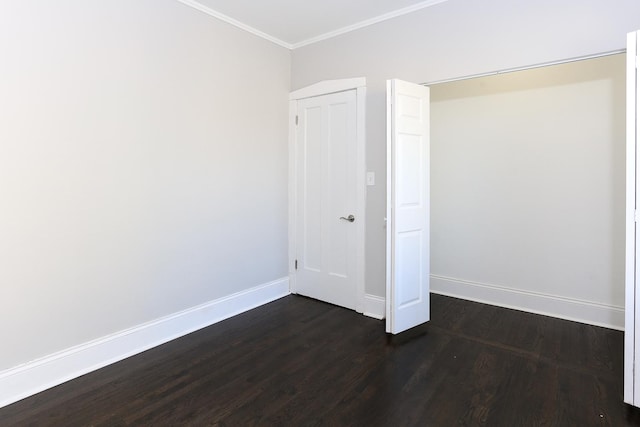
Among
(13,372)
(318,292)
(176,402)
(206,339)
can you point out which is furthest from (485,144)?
(13,372)

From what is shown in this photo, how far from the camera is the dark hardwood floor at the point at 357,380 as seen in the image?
6.89 ft

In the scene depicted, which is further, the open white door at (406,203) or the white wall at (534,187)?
the white wall at (534,187)

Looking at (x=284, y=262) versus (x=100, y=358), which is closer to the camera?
(x=100, y=358)

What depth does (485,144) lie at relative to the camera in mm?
4059

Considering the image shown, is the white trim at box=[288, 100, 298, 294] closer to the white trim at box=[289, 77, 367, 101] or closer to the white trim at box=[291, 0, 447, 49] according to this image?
the white trim at box=[289, 77, 367, 101]

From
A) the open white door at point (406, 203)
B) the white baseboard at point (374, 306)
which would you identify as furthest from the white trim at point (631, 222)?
the white baseboard at point (374, 306)

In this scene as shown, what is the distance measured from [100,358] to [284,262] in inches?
80.7

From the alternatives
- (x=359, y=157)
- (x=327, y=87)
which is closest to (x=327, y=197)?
(x=359, y=157)

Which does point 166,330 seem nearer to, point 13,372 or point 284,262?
point 13,372

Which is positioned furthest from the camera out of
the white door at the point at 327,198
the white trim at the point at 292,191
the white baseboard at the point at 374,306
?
the white trim at the point at 292,191

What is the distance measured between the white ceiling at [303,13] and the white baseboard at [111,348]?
267 cm

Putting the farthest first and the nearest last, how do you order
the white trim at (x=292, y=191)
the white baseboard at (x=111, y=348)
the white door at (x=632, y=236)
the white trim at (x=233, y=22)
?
the white trim at (x=292, y=191) → the white trim at (x=233, y=22) → the white baseboard at (x=111, y=348) → the white door at (x=632, y=236)

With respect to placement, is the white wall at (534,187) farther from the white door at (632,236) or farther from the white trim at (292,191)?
the white trim at (292,191)

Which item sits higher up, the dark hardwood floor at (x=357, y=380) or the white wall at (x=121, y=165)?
the white wall at (x=121, y=165)
